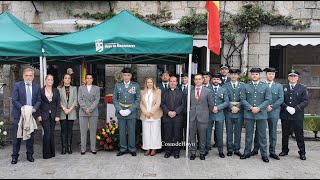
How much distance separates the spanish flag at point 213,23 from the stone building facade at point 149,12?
3.07 meters

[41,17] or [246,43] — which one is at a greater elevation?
[41,17]

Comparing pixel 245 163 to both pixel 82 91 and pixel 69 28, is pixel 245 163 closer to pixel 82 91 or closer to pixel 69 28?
pixel 82 91

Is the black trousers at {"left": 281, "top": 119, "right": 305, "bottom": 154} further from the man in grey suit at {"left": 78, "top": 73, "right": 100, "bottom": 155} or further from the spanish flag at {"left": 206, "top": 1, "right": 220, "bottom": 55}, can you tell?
the man in grey suit at {"left": 78, "top": 73, "right": 100, "bottom": 155}

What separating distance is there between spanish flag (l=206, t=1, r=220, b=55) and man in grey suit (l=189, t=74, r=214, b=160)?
1.11 meters

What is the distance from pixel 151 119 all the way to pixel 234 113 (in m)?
1.72

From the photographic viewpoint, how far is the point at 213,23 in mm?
7441

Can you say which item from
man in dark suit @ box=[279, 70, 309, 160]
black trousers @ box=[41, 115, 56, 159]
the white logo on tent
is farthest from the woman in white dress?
man in dark suit @ box=[279, 70, 309, 160]

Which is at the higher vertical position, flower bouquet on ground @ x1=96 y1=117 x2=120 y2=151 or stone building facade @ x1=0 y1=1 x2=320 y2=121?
stone building facade @ x1=0 y1=1 x2=320 y2=121

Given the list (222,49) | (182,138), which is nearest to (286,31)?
(222,49)

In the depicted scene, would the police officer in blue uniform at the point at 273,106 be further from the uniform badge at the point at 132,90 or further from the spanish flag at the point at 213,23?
the uniform badge at the point at 132,90

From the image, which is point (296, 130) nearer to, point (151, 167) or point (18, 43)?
point (151, 167)

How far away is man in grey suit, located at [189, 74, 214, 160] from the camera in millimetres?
6707

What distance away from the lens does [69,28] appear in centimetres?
1044

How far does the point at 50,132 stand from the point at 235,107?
12.5ft
